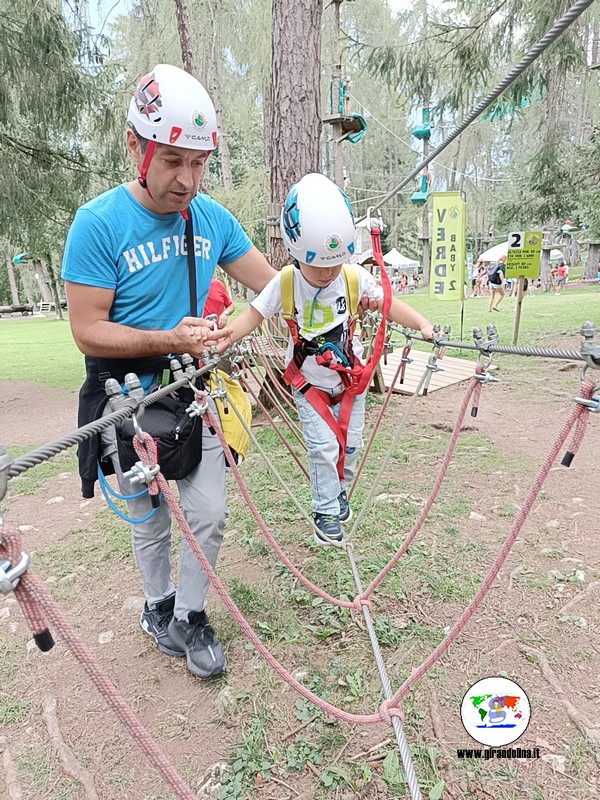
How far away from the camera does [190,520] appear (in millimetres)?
1371

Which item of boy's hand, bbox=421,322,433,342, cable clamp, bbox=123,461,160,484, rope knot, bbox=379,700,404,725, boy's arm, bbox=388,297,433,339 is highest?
boy's arm, bbox=388,297,433,339

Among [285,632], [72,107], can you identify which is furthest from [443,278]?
[285,632]

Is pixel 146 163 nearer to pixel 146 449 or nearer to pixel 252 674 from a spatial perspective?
pixel 146 449

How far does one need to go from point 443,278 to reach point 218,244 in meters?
4.51

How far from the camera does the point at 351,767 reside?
123 cm

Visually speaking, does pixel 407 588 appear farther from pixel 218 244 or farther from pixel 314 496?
pixel 218 244

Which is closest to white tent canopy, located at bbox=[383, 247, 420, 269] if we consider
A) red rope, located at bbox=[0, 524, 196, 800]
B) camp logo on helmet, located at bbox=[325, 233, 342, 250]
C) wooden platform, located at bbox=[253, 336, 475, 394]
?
wooden platform, located at bbox=[253, 336, 475, 394]

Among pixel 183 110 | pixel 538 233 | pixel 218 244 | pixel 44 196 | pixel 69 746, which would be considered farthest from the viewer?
pixel 538 233

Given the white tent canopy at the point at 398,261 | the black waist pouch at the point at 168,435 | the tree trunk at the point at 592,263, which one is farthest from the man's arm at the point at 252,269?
the white tent canopy at the point at 398,261

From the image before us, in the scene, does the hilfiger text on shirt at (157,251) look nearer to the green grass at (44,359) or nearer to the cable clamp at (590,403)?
the cable clamp at (590,403)

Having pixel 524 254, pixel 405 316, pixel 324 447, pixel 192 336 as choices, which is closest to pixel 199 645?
pixel 324 447

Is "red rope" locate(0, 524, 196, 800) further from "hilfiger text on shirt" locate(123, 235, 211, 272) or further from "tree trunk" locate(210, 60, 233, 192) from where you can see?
"tree trunk" locate(210, 60, 233, 192)

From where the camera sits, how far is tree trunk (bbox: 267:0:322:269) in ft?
10.5

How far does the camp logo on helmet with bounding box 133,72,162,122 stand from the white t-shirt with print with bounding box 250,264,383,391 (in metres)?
0.60
